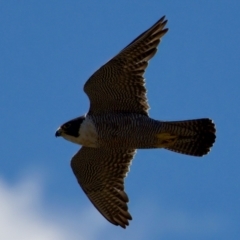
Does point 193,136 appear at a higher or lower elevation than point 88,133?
higher

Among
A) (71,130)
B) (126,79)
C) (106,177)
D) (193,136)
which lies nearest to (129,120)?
(126,79)

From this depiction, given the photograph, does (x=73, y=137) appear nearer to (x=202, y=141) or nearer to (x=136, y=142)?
(x=136, y=142)

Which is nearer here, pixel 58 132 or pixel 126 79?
pixel 126 79

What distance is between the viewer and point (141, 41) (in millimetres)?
15688

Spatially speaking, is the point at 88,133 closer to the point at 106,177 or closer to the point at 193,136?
the point at 106,177

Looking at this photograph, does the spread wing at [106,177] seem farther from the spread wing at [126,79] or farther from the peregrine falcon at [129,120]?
the spread wing at [126,79]

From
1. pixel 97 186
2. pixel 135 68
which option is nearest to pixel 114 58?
pixel 135 68

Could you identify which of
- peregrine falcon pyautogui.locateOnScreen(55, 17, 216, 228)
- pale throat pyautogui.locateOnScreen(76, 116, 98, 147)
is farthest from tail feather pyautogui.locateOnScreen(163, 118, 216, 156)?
pale throat pyautogui.locateOnScreen(76, 116, 98, 147)

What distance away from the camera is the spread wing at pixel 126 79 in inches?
616

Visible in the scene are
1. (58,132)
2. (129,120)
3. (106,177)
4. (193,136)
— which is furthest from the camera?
(106,177)

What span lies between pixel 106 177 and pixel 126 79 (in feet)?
6.62

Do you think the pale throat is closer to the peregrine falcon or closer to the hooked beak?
the peregrine falcon

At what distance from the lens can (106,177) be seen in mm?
16953

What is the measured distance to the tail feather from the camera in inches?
627
